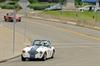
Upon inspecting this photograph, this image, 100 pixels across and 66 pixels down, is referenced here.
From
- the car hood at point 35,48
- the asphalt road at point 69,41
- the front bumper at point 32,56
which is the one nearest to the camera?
the front bumper at point 32,56

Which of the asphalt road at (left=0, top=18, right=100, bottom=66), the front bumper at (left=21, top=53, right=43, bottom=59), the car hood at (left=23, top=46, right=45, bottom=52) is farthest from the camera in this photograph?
the asphalt road at (left=0, top=18, right=100, bottom=66)

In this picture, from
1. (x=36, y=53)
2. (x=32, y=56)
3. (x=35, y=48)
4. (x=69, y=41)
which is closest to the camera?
Answer: (x=36, y=53)

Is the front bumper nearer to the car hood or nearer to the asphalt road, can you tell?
the car hood

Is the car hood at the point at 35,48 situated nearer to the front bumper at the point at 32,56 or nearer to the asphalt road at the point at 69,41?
the front bumper at the point at 32,56

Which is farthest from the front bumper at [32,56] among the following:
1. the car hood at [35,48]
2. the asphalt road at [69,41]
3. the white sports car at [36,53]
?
the asphalt road at [69,41]

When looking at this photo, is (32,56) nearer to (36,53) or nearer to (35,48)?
(36,53)

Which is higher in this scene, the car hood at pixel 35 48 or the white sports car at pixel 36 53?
the car hood at pixel 35 48

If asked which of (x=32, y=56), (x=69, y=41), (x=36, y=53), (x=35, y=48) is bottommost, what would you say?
(x=69, y=41)

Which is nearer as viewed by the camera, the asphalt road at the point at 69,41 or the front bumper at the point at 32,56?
the front bumper at the point at 32,56

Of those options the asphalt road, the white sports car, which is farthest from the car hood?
the asphalt road

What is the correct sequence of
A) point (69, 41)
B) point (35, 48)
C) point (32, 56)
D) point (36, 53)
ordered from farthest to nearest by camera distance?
point (69, 41), point (35, 48), point (32, 56), point (36, 53)

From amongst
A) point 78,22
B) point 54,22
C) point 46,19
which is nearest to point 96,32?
→ point 78,22

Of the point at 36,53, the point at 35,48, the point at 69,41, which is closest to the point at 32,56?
the point at 36,53

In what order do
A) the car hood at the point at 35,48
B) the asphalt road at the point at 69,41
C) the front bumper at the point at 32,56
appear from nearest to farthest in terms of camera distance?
the front bumper at the point at 32,56
the car hood at the point at 35,48
the asphalt road at the point at 69,41
